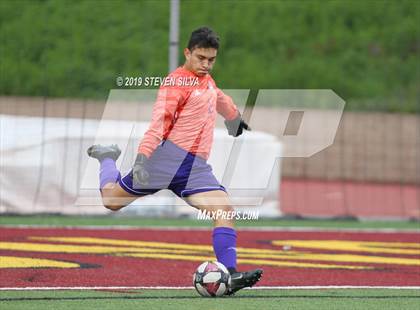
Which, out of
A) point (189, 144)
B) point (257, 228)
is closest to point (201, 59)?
point (189, 144)

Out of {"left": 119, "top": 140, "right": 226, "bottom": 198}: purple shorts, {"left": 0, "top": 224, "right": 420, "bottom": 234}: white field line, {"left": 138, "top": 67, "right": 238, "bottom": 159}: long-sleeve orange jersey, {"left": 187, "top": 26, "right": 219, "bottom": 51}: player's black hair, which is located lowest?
{"left": 0, "top": 224, "right": 420, "bottom": 234}: white field line

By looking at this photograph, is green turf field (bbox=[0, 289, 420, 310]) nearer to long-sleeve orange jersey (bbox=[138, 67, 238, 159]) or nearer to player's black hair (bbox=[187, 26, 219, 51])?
long-sleeve orange jersey (bbox=[138, 67, 238, 159])

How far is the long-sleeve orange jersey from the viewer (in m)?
7.46

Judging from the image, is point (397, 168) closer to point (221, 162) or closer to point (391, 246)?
point (221, 162)

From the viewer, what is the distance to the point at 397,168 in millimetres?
27609

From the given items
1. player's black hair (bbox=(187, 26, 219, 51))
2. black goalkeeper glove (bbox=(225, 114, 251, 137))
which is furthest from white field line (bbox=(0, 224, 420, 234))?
player's black hair (bbox=(187, 26, 219, 51))

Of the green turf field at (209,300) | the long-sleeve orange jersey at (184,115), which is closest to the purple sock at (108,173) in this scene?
the long-sleeve orange jersey at (184,115)

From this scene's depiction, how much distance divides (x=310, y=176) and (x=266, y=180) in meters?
10.5

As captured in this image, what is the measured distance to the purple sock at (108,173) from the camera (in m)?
8.03

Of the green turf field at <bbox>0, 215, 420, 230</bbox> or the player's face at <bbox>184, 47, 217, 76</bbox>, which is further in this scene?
the green turf field at <bbox>0, 215, 420, 230</bbox>

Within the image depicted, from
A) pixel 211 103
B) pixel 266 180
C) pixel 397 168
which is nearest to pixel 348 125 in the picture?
pixel 397 168

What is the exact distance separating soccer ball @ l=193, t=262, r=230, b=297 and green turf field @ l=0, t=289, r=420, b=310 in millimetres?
60

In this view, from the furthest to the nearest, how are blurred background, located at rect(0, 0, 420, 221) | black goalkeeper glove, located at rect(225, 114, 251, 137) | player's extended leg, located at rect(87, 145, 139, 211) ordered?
blurred background, located at rect(0, 0, 420, 221)
black goalkeeper glove, located at rect(225, 114, 251, 137)
player's extended leg, located at rect(87, 145, 139, 211)

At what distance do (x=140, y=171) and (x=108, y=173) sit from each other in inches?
31.7
